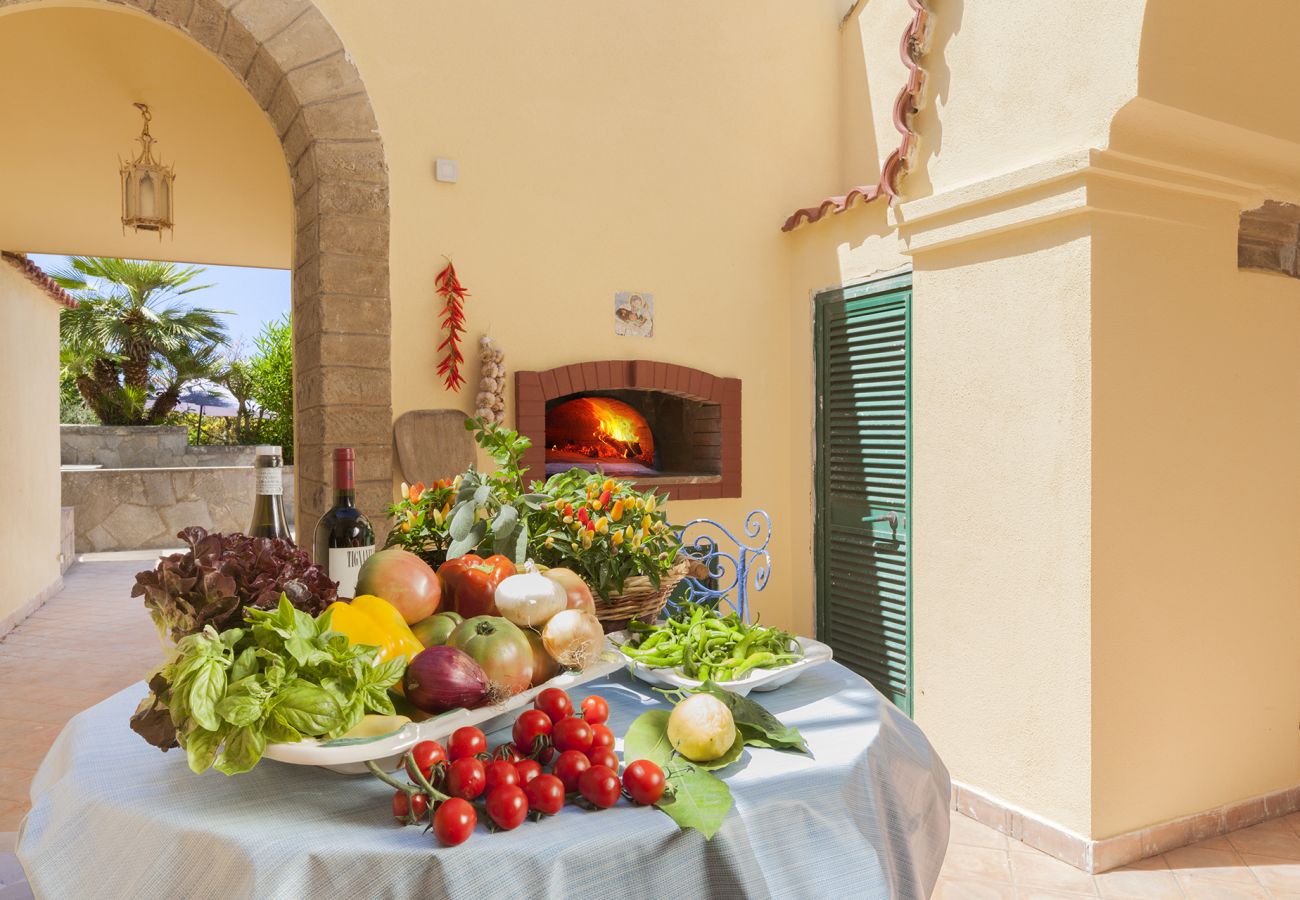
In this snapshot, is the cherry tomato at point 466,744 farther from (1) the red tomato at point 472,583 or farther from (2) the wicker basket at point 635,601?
(2) the wicker basket at point 635,601

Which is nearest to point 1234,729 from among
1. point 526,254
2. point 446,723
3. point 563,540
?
point 563,540

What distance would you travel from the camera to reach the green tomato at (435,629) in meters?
1.27

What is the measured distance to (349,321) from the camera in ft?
12.2

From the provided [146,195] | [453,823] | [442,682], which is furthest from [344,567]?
[146,195]

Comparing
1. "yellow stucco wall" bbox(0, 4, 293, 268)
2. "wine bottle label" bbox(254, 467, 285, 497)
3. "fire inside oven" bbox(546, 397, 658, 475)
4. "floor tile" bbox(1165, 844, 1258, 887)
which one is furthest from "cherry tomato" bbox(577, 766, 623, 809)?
"yellow stucco wall" bbox(0, 4, 293, 268)

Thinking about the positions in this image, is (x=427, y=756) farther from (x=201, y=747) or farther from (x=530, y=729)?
(x=201, y=747)

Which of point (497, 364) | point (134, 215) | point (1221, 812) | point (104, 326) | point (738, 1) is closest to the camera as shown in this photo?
point (1221, 812)

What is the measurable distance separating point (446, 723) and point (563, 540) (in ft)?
2.01

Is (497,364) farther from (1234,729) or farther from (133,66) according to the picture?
(1234,729)

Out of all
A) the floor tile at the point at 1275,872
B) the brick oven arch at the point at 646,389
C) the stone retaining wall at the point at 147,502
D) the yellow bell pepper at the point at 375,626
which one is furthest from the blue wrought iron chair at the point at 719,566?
the stone retaining wall at the point at 147,502

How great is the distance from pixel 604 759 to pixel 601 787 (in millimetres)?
51

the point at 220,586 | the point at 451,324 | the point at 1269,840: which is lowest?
the point at 1269,840

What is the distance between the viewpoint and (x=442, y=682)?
1.14m

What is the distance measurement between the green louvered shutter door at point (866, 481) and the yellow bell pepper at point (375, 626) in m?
2.94
